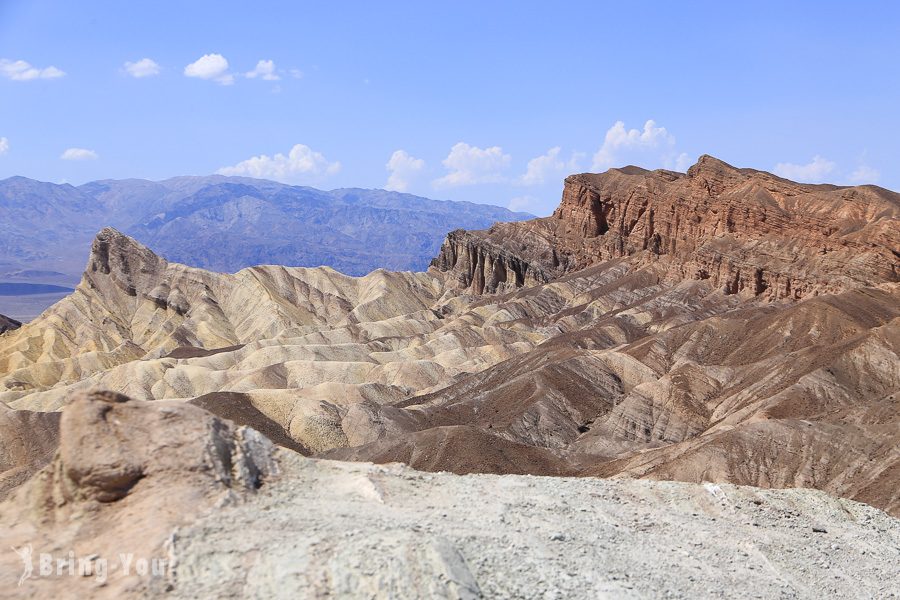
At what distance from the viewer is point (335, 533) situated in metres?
Result: 18.2

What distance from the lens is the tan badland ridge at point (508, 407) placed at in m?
18.3

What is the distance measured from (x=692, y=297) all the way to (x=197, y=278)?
233 ft

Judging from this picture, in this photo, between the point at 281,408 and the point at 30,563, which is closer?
the point at 30,563

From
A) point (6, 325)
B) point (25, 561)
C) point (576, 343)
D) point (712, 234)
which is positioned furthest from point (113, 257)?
point (25, 561)

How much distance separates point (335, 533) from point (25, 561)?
235 inches

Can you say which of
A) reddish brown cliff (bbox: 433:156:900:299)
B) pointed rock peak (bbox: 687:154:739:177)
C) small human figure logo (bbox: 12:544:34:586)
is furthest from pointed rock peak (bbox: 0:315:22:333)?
small human figure logo (bbox: 12:544:34:586)

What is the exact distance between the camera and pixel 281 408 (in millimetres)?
65562

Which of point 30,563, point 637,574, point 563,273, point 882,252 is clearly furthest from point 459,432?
point 563,273

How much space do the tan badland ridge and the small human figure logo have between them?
0.23 m

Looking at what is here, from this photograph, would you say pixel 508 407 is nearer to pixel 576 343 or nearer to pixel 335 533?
pixel 576 343

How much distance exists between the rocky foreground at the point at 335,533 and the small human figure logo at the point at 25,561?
0.39 feet

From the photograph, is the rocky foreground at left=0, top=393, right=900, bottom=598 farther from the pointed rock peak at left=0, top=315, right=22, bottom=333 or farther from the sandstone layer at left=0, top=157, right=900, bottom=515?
the pointed rock peak at left=0, top=315, right=22, bottom=333

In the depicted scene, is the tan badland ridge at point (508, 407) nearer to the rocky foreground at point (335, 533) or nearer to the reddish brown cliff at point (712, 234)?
the rocky foreground at point (335, 533)

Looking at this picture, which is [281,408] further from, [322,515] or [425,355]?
[322,515]
